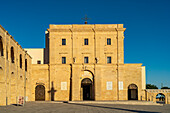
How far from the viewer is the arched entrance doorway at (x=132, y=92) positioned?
1690 inches

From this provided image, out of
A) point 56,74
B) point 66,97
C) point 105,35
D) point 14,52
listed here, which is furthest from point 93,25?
point 14,52

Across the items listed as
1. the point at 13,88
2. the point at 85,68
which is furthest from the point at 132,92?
the point at 13,88

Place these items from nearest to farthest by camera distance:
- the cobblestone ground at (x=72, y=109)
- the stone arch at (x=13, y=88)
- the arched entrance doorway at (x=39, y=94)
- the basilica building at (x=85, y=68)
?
the cobblestone ground at (x=72, y=109) → the stone arch at (x=13, y=88) → the basilica building at (x=85, y=68) → the arched entrance doorway at (x=39, y=94)

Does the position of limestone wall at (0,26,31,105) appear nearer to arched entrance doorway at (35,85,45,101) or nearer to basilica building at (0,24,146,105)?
basilica building at (0,24,146,105)

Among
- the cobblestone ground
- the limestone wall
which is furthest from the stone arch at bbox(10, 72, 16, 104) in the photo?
the cobblestone ground

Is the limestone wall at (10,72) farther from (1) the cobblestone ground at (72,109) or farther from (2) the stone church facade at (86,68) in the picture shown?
(2) the stone church facade at (86,68)

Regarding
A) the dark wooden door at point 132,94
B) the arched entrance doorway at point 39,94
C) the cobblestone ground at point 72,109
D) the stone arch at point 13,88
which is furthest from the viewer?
the dark wooden door at point 132,94

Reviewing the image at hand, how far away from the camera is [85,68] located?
141 ft

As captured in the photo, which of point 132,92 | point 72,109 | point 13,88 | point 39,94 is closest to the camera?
point 72,109

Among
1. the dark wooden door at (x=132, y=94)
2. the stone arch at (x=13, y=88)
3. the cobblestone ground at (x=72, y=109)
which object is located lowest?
the dark wooden door at (x=132, y=94)

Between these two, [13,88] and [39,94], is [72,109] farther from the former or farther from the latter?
[39,94]

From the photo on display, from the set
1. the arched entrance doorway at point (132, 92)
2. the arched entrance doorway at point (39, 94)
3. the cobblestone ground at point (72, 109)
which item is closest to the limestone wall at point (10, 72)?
the cobblestone ground at point (72, 109)

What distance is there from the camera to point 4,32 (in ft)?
86.0

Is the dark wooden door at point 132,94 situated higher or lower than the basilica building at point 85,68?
lower
